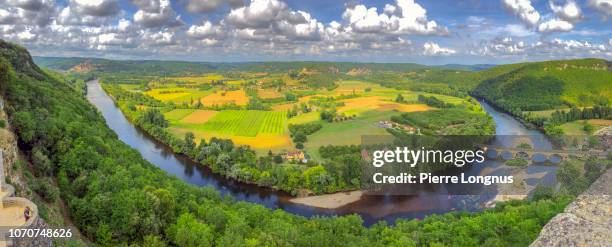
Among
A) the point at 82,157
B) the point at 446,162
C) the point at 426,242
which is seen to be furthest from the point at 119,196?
the point at 446,162

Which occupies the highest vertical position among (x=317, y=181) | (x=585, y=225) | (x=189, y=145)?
(x=585, y=225)

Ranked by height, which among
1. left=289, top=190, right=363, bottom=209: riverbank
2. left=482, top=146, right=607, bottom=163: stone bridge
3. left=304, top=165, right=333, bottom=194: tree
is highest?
left=482, top=146, right=607, bottom=163: stone bridge

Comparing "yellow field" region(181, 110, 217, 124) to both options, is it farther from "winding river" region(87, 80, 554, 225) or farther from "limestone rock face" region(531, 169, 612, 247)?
"limestone rock face" region(531, 169, 612, 247)

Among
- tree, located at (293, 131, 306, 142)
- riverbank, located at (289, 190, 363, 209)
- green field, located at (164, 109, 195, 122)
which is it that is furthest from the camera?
green field, located at (164, 109, 195, 122)

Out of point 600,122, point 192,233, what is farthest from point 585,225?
point 600,122

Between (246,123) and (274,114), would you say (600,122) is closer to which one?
(274,114)

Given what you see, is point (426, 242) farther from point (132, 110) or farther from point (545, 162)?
point (132, 110)

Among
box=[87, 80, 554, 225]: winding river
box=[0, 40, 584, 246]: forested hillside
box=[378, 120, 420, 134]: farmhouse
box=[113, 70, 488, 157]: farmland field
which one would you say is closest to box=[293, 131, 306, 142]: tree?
box=[113, 70, 488, 157]: farmland field
